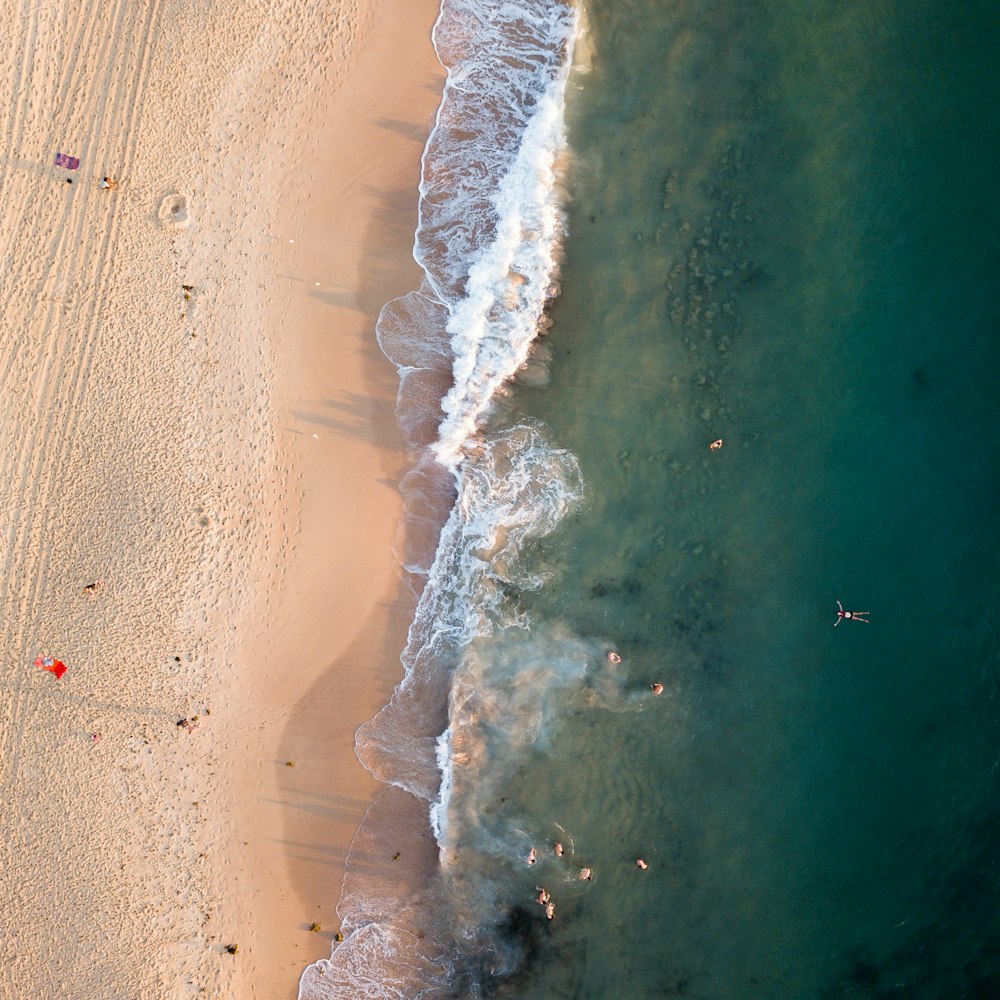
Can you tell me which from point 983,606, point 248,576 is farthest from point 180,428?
point 983,606

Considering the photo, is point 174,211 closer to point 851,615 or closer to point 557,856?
point 557,856

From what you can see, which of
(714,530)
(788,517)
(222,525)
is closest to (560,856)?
(714,530)

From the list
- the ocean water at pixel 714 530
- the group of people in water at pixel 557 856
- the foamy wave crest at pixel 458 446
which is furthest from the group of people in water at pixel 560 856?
the foamy wave crest at pixel 458 446

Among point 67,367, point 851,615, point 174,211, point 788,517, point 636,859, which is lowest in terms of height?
point 636,859

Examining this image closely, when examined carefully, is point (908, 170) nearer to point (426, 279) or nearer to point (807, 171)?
point (807, 171)

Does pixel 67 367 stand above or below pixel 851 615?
above
